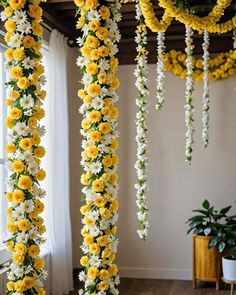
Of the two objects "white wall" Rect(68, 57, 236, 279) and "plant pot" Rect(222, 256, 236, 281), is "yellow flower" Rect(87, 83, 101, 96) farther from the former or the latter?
"white wall" Rect(68, 57, 236, 279)

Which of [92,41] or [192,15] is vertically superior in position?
[192,15]

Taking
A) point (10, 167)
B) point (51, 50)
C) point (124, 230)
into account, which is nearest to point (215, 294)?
point (124, 230)

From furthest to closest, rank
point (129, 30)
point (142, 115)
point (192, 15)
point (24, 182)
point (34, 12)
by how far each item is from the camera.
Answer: point (129, 30), point (142, 115), point (192, 15), point (34, 12), point (24, 182)

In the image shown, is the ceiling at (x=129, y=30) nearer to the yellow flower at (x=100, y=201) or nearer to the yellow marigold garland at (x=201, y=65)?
the yellow marigold garland at (x=201, y=65)

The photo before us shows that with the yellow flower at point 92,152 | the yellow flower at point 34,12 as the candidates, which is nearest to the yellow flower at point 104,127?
the yellow flower at point 92,152

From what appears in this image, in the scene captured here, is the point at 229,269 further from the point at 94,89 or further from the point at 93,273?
the point at 94,89

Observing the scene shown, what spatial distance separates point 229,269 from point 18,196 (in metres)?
3.48

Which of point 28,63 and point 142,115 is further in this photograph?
point 142,115

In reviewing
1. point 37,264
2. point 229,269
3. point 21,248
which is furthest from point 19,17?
point 229,269

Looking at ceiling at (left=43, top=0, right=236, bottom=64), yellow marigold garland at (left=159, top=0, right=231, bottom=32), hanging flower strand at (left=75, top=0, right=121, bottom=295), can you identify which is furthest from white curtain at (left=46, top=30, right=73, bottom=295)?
hanging flower strand at (left=75, top=0, right=121, bottom=295)

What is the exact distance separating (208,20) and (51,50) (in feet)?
6.86

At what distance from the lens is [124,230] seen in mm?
6953

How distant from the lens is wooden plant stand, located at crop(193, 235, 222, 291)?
6145 mm

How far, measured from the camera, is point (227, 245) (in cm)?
596
